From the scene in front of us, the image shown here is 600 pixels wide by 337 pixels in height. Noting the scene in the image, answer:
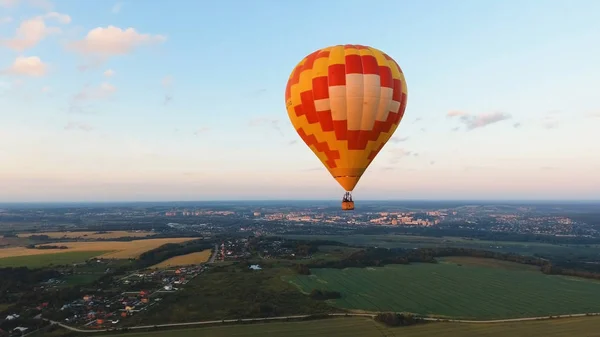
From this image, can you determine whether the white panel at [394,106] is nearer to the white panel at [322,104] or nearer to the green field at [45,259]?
the white panel at [322,104]

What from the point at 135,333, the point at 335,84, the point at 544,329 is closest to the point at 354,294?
A: the point at 544,329

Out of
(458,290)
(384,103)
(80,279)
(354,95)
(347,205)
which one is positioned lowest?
(80,279)

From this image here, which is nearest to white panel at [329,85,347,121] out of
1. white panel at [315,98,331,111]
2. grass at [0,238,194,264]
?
white panel at [315,98,331,111]

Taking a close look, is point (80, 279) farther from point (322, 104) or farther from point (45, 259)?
point (322, 104)

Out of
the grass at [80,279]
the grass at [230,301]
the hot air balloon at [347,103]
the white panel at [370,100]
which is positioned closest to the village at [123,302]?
the grass at [230,301]

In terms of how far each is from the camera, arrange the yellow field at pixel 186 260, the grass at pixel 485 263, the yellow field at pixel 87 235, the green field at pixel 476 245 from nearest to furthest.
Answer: the grass at pixel 485 263 → the yellow field at pixel 186 260 → the green field at pixel 476 245 → the yellow field at pixel 87 235

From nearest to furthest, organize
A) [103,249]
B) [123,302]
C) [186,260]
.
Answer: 1. [123,302]
2. [186,260]
3. [103,249]

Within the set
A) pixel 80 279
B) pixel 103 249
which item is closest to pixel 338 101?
pixel 80 279

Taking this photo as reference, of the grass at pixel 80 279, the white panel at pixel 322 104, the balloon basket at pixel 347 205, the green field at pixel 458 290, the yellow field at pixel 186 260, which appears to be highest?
the white panel at pixel 322 104
